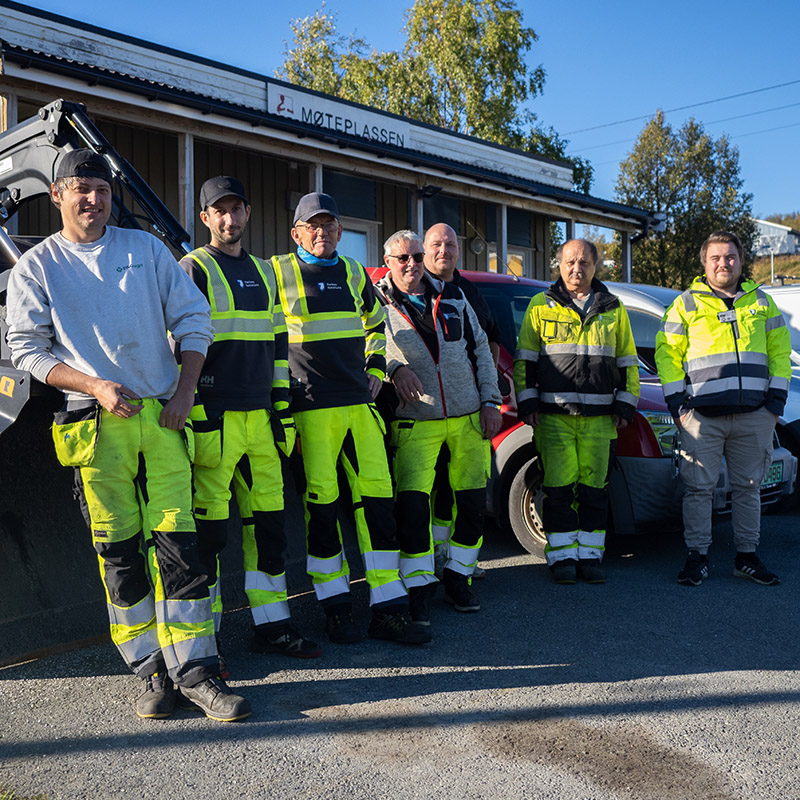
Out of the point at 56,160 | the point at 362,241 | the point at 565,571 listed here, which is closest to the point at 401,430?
the point at 565,571

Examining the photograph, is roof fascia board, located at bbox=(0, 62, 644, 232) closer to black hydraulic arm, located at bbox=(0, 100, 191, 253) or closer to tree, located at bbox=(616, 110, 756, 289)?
black hydraulic arm, located at bbox=(0, 100, 191, 253)

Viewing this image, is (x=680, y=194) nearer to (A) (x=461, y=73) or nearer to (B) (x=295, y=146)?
(A) (x=461, y=73)

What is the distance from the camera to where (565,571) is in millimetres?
5340

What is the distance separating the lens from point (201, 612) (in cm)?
A: 359

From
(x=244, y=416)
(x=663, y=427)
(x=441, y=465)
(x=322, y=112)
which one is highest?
(x=322, y=112)

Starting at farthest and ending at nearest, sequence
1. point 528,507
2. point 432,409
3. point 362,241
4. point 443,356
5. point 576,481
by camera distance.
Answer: point 362,241, point 528,507, point 576,481, point 443,356, point 432,409

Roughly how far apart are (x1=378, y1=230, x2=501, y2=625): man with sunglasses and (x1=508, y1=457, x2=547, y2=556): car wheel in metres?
0.92

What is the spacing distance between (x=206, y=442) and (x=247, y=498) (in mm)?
437

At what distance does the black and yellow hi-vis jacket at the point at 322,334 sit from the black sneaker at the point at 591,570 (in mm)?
1858

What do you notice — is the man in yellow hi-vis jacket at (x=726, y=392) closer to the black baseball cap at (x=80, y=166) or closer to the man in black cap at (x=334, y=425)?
the man in black cap at (x=334, y=425)

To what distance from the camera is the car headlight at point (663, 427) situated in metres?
5.60

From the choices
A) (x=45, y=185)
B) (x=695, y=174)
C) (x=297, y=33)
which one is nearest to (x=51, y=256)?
(x=45, y=185)

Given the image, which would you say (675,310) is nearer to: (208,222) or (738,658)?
(738,658)

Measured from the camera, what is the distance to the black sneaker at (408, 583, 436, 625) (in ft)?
14.9
